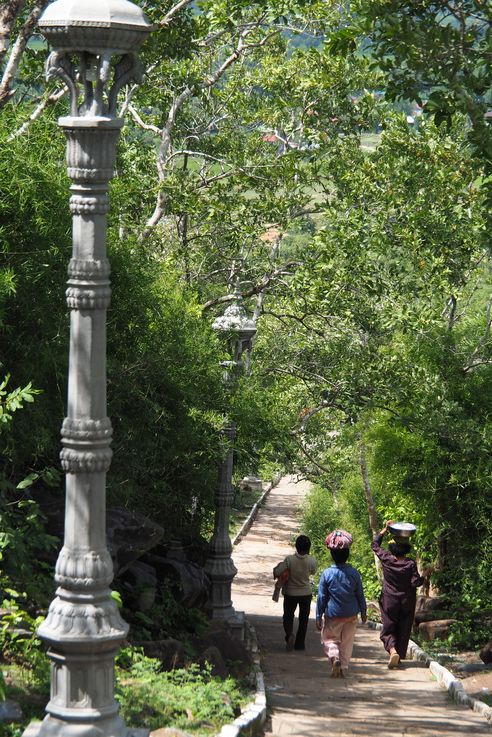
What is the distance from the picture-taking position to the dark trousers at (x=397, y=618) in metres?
11.6

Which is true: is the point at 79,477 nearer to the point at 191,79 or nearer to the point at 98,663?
the point at 98,663

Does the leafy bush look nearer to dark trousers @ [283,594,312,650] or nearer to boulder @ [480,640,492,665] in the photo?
dark trousers @ [283,594,312,650]

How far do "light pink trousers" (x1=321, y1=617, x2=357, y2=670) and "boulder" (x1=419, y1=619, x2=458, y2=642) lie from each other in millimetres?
5043

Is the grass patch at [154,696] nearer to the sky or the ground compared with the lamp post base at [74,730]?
nearer to the ground

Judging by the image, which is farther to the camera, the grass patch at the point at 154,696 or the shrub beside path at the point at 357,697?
the shrub beside path at the point at 357,697

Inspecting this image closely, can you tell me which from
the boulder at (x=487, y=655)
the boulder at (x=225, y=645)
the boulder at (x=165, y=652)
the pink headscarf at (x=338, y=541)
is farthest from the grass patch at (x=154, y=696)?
the boulder at (x=487, y=655)

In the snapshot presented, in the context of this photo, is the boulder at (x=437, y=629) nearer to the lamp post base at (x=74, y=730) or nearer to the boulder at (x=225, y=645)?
the boulder at (x=225, y=645)

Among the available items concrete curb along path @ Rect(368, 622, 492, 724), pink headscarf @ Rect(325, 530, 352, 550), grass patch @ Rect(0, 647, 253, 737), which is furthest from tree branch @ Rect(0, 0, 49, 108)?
concrete curb along path @ Rect(368, 622, 492, 724)

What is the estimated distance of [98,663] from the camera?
559 cm

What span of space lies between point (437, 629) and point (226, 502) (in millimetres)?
4228

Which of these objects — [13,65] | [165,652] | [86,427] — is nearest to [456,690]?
[165,652]

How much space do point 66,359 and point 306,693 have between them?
365cm

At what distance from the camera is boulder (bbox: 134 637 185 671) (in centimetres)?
966

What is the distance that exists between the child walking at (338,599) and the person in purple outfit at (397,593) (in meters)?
0.76
